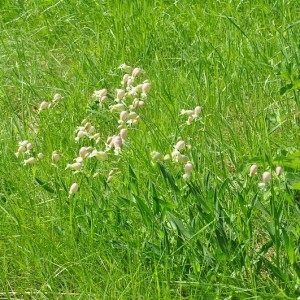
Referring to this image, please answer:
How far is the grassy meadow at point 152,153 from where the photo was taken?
218cm

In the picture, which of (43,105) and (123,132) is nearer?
(123,132)

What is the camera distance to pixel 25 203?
105 inches

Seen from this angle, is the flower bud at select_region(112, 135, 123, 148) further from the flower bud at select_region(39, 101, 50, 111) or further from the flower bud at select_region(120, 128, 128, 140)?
the flower bud at select_region(39, 101, 50, 111)

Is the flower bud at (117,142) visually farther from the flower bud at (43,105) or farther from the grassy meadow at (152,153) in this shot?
the flower bud at (43,105)

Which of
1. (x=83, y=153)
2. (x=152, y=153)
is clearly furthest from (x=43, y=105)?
(x=152, y=153)

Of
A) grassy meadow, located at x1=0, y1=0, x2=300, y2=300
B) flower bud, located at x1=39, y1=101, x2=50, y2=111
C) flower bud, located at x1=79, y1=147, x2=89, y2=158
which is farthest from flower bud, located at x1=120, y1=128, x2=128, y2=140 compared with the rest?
flower bud, located at x1=39, y1=101, x2=50, y2=111

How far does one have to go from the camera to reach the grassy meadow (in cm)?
218

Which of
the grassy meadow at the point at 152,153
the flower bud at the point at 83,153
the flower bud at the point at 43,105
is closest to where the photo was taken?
the grassy meadow at the point at 152,153

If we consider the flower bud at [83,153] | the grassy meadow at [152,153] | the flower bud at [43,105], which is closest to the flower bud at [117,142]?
the grassy meadow at [152,153]

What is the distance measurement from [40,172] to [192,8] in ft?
5.09

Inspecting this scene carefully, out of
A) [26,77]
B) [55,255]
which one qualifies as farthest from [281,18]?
[55,255]

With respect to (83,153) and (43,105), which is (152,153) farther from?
(43,105)

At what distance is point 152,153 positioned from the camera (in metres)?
2.21

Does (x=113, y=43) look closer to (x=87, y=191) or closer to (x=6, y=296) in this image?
(x=87, y=191)
